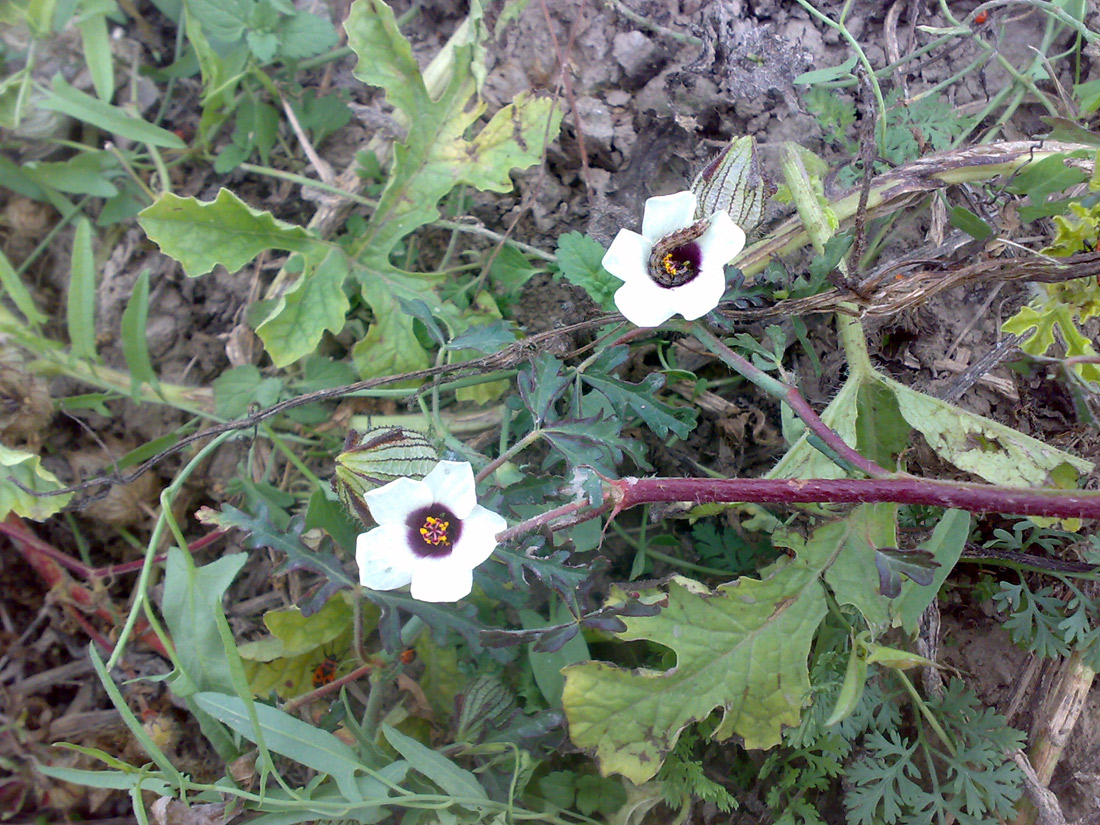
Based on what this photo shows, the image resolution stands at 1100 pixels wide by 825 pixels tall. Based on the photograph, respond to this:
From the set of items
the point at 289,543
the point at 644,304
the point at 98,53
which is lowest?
the point at 289,543

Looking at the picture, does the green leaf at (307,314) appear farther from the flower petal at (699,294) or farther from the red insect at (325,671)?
the flower petal at (699,294)

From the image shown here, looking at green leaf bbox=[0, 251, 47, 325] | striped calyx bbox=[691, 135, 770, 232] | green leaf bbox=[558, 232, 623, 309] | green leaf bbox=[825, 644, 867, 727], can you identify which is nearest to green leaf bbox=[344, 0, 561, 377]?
green leaf bbox=[558, 232, 623, 309]

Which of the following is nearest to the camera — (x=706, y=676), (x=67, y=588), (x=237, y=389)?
(x=706, y=676)

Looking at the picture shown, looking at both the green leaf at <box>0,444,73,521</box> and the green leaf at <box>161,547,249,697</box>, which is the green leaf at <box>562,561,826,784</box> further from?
the green leaf at <box>0,444,73,521</box>

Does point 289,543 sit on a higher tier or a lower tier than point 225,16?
lower

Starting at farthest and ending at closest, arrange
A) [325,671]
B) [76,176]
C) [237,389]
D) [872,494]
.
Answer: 1. [76,176]
2. [237,389]
3. [325,671]
4. [872,494]

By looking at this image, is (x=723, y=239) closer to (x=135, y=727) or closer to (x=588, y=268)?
(x=588, y=268)

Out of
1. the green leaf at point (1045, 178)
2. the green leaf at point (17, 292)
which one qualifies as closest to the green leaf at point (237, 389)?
the green leaf at point (17, 292)

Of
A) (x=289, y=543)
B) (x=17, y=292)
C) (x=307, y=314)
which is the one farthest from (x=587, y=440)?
(x=17, y=292)
